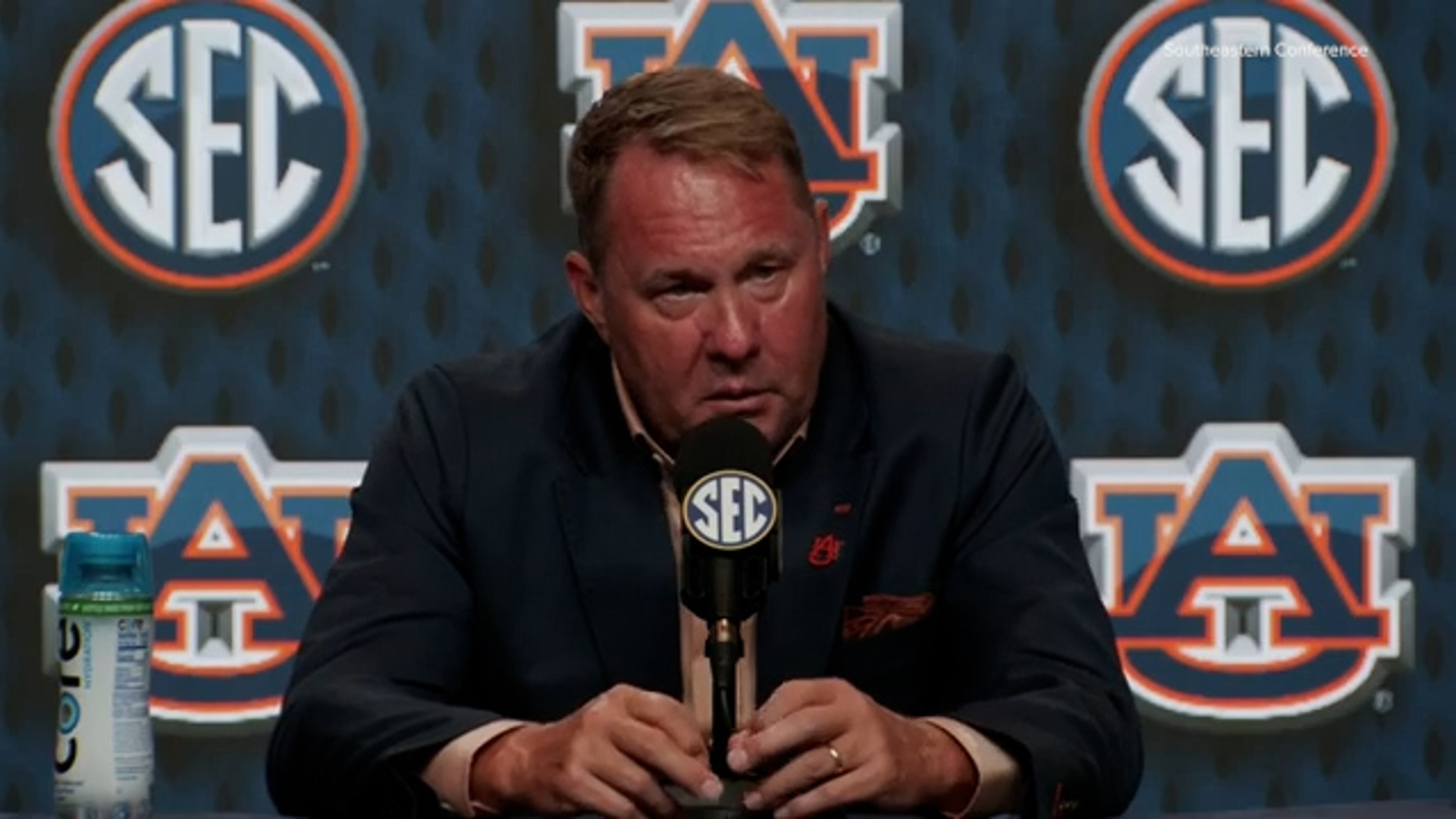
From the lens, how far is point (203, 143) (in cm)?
255

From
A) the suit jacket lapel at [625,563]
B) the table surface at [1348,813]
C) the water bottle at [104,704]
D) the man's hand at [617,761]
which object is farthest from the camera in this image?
the table surface at [1348,813]

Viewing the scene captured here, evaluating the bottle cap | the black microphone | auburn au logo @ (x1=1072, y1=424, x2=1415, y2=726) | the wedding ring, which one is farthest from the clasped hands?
auburn au logo @ (x1=1072, y1=424, x2=1415, y2=726)

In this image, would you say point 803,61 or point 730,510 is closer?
point 730,510

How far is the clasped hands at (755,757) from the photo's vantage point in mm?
1464

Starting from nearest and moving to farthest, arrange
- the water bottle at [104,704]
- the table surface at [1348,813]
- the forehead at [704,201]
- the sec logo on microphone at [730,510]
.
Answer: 1. the sec logo on microphone at [730,510]
2. the water bottle at [104,704]
3. the forehead at [704,201]
4. the table surface at [1348,813]

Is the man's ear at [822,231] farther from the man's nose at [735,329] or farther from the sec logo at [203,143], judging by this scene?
the sec logo at [203,143]

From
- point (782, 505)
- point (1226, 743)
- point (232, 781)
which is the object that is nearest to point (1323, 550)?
point (1226, 743)

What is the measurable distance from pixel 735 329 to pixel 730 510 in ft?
1.34

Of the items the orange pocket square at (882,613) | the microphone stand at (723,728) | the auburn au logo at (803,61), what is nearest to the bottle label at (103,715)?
the microphone stand at (723,728)

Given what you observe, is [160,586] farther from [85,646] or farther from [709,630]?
[709,630]

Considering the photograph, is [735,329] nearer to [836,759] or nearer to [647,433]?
[647,433]

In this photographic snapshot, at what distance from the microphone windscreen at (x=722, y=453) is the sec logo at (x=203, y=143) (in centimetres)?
125

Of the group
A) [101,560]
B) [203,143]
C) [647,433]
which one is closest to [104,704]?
[101,560]

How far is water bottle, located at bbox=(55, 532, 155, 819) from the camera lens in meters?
1.60
